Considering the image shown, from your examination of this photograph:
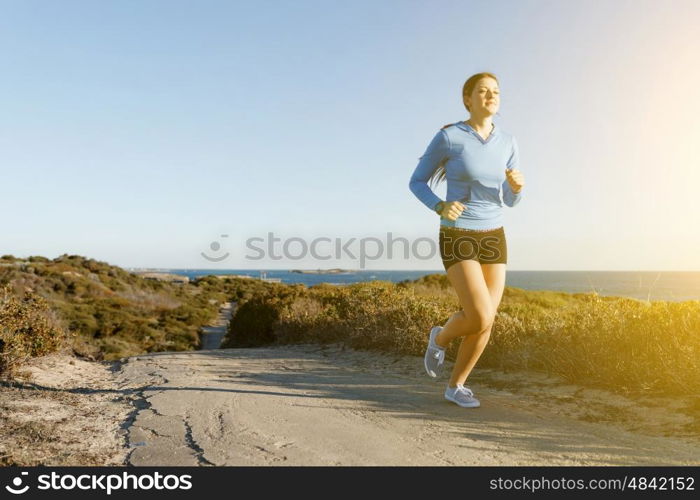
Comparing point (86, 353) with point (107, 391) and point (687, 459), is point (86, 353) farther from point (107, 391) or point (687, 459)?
point (687, 459)

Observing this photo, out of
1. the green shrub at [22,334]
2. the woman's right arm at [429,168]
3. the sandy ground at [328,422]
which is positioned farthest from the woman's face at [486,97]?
the green shrub at [22,334]

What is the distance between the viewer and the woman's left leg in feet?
15.0

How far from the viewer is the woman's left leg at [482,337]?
4586 millimetres

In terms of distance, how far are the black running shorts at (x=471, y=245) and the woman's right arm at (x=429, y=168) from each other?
0.25 m

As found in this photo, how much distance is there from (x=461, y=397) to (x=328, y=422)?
123cm

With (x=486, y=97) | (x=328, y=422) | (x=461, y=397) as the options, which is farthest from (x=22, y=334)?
(x=486, y=97)

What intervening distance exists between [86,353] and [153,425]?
5802 millimetres

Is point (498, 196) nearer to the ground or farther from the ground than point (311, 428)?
farther from the ground

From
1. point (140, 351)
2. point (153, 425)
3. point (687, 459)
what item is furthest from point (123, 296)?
point (687, 459)

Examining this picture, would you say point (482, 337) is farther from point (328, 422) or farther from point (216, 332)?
point (216, 332)

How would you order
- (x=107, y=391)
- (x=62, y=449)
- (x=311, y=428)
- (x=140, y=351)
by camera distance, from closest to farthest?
(x=62, y=449) → (x=311, y=428) → (x=107, y=391) → (x=140, y=351)

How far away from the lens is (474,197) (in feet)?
14.8

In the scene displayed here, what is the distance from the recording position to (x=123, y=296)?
34156 mm

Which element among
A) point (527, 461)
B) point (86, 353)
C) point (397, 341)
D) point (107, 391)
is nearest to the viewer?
point (527, 461)
